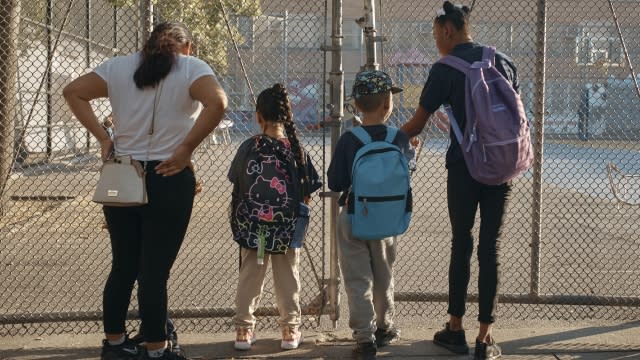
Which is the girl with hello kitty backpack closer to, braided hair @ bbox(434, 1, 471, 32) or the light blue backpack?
the light blue backpack

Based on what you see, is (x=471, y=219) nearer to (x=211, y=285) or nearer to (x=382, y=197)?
(x=382, y=197)

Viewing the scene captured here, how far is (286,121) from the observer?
470 centimetres

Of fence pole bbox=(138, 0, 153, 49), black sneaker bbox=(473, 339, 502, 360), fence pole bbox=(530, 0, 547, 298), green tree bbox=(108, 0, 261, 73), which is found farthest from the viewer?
green tree bbox=(108, 0, 261, 73)

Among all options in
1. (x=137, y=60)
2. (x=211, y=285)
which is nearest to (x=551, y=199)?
(x=211, y=285)

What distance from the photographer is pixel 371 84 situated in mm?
4551

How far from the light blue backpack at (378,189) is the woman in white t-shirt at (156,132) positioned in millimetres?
840

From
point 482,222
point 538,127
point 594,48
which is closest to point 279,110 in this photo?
point 482,222

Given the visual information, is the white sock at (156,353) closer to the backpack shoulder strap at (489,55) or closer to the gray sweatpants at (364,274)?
the gray sweatpants at (364,274)

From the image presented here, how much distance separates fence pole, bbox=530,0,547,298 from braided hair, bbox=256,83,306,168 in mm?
1781

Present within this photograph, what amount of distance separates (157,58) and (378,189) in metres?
1.32

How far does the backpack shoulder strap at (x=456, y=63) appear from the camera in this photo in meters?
4.41

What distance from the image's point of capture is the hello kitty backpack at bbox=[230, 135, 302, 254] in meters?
4.61

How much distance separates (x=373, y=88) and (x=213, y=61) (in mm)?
12075

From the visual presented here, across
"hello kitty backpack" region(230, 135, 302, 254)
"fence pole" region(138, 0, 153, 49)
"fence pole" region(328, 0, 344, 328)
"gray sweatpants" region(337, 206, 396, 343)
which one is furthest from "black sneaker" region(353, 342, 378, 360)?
"fence pole" region(138, 0, 153, 49)
